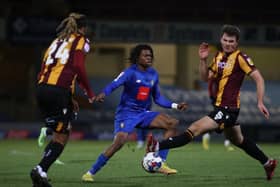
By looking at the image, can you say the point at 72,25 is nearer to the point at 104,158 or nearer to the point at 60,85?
the point at 60,85

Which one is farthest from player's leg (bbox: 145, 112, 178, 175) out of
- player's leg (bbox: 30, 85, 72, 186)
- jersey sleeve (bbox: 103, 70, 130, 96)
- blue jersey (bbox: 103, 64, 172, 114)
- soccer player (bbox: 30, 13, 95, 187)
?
player's leg (bbox: 30, 85, 72, 186)

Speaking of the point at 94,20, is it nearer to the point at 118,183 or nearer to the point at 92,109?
the point at 92,109

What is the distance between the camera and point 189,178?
35.4 ft

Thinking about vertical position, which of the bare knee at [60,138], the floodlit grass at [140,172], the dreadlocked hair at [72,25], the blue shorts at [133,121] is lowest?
the floodlit grass at [140,172]

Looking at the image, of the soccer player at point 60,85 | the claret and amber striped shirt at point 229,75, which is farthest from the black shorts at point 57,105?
the claret and amber striped shirt at point 229,75

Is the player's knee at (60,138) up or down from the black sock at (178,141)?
up

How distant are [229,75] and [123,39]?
17.0m

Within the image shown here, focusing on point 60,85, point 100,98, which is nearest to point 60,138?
point 60,85

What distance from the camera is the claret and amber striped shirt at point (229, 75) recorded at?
10008 mm

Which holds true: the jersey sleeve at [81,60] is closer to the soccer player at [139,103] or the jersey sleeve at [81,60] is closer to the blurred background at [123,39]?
the soccer player at [139,103]

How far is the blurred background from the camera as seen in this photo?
26.4 m

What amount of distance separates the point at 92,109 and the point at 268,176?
701 inches

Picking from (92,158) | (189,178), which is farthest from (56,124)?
(92,158)

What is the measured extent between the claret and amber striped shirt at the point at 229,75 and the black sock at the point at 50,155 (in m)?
2.35
